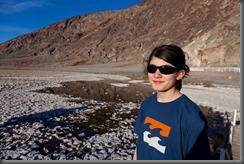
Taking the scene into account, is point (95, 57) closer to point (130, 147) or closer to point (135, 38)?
point (135, 38)

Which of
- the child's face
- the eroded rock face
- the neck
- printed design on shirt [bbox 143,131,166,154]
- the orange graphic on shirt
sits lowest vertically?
printed design on shirt [bbox 143,131,166,154]

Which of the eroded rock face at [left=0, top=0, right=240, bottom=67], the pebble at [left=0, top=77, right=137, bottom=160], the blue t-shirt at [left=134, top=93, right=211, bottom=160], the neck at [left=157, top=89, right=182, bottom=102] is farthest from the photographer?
the eroded rock face at [left=0, top=0, right=240, bottom=67]

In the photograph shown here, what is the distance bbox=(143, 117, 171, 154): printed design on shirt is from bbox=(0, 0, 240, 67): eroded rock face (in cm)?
4250

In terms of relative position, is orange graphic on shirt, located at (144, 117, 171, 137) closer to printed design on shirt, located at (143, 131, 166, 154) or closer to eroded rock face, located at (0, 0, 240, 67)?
printed design on shirt, located at (143, 131, 166, 154)

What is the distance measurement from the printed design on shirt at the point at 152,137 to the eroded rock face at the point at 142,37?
139 ft

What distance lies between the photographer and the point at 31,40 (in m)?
162

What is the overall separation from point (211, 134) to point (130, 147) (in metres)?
3.67

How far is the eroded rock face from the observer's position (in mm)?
46625

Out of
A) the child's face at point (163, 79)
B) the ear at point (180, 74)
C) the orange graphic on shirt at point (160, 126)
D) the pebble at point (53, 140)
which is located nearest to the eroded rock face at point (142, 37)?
the pebble at point (53, 140)

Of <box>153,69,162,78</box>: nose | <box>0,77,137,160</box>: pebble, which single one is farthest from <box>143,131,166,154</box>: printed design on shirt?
<box>0,77,137,160</box>: pebble

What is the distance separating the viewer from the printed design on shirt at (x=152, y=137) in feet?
7.13

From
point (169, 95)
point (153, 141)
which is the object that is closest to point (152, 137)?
point (153, 141)

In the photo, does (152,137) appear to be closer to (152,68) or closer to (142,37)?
(152,68)

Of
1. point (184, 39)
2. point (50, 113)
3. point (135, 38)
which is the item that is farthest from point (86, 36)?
point (50, 113)
